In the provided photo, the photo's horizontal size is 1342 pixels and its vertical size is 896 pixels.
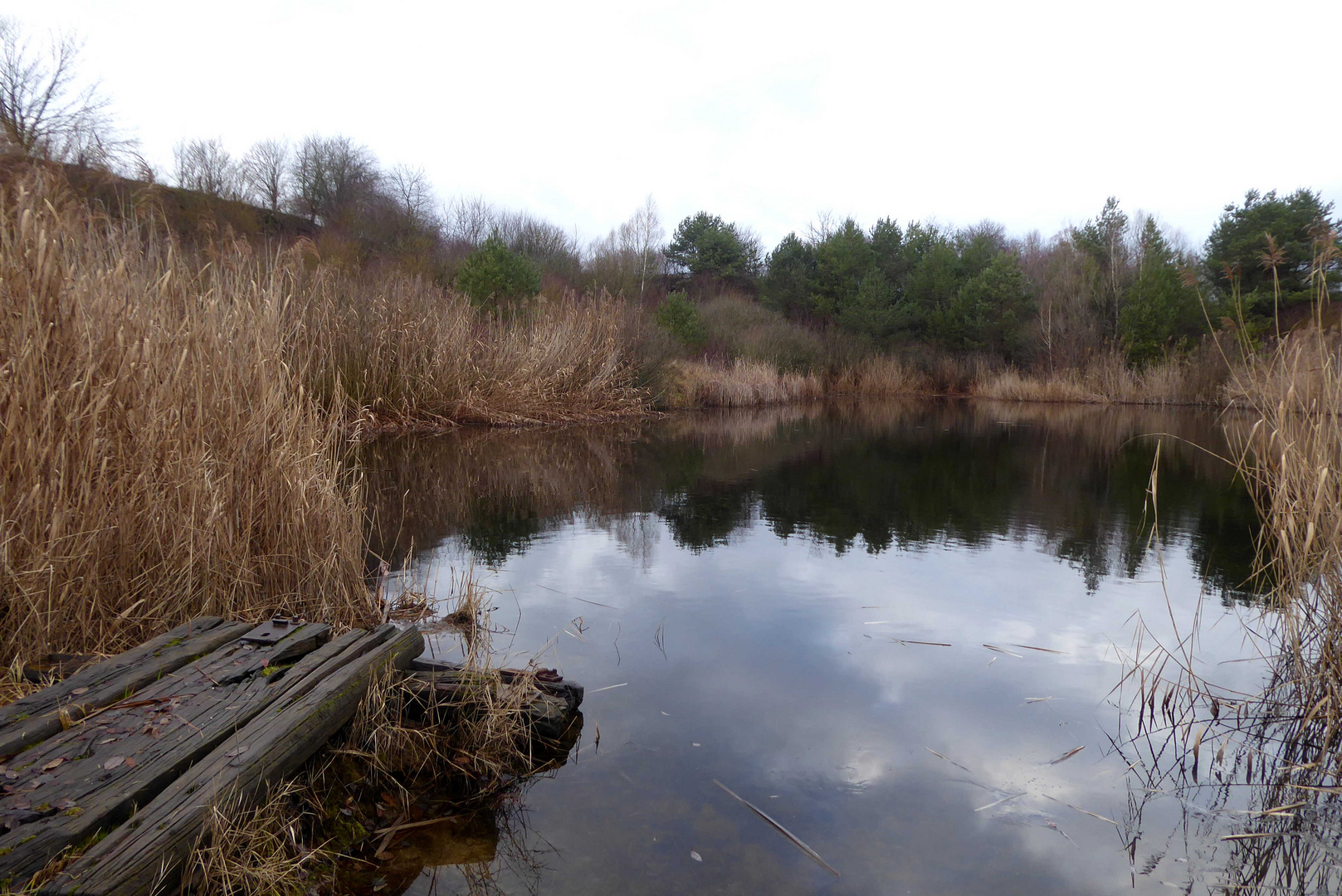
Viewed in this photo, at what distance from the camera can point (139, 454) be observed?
2.73 metres

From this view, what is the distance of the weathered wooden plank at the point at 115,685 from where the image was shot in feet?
5.76

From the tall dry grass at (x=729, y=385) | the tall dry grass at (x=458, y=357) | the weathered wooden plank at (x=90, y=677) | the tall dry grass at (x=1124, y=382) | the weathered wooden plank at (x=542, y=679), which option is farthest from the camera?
the tall dry grass at (x=1124, y=382)

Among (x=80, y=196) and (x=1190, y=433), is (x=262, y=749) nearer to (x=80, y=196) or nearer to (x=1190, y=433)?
(x=80, y=196)

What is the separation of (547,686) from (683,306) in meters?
16.1

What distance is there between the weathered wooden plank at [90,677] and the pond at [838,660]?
102 centimetres

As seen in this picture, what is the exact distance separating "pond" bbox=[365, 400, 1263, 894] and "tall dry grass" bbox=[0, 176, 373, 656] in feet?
2.77

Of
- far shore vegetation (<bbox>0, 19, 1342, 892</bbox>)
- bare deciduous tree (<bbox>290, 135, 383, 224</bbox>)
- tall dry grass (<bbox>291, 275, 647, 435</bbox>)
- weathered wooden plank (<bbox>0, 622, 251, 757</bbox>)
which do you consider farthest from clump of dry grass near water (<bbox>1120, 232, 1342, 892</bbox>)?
bare deciduous tree (<bbox>290, 135, 383, 224</bbox>)

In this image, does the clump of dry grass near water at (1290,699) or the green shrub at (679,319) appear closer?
the clump of dry grass near water at (1290,699)

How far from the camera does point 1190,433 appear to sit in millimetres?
13688

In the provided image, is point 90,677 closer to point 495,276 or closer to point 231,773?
point 231,773

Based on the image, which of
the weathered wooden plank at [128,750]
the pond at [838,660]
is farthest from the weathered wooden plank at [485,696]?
the weathered wooden plank at [128,750]

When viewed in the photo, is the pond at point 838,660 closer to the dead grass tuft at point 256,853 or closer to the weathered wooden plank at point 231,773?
the dead grass tuft at point 256,853

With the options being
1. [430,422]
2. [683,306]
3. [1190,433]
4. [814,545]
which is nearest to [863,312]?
[683,306]

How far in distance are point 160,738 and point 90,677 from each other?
0.42 metres
